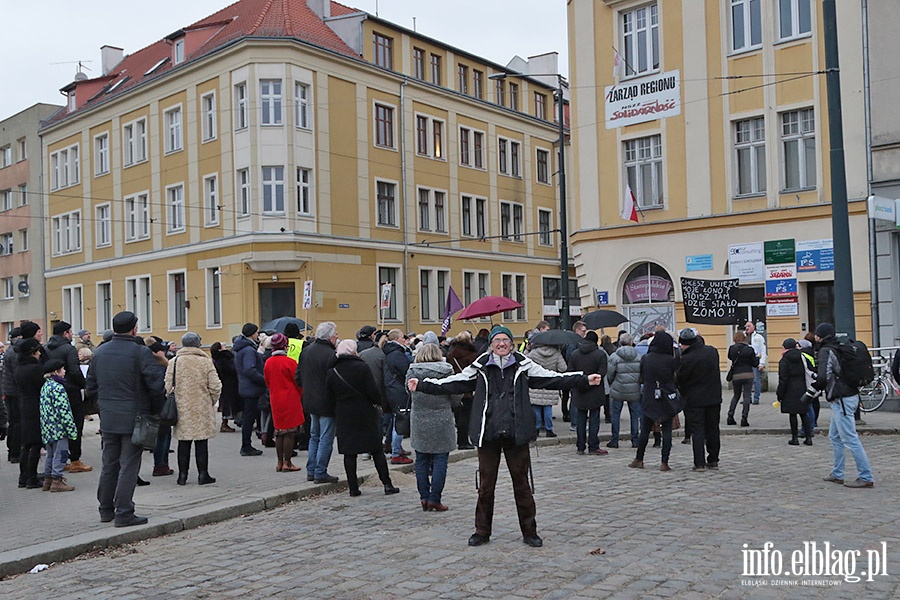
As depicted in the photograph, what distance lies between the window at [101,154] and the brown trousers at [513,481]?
1589 inches

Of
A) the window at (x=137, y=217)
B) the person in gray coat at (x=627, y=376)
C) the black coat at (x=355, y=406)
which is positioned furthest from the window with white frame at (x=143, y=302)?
the black coat at (x=355, y=406)

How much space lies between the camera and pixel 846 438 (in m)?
10.5

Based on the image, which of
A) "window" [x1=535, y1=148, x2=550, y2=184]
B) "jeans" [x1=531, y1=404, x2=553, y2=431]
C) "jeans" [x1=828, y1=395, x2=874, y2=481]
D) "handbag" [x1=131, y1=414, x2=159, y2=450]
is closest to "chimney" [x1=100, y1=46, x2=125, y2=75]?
"window" [x1=535, y1=148, x2=550, y2=184]

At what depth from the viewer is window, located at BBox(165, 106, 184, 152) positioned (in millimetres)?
39531

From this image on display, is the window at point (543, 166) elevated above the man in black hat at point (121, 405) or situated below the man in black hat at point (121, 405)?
above

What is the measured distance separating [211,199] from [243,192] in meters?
2.23

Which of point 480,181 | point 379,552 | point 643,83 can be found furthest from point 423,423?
point 480,181

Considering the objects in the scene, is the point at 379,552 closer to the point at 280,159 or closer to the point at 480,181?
the point at 280,159

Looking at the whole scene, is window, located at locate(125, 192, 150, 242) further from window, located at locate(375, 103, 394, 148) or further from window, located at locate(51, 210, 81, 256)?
window, located at locate(375, 103, 394, 148)

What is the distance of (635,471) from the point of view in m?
12.1

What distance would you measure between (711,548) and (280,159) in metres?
30.5

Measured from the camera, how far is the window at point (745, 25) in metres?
23.3

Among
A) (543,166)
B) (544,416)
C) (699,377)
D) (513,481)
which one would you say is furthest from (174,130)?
(513,481)

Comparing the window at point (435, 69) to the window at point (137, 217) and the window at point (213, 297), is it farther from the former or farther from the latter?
the window at point (137, 217)
